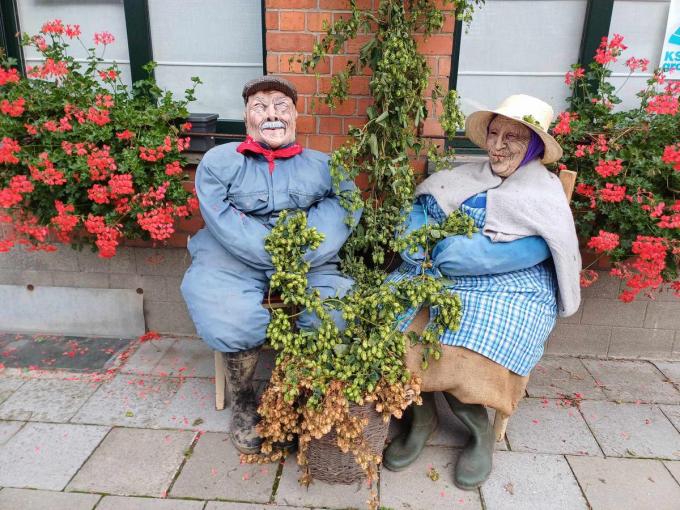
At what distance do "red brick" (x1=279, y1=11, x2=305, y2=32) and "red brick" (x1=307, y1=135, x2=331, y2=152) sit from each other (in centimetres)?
57

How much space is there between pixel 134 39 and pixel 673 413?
3813 mm

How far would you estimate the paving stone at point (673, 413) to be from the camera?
110 inches

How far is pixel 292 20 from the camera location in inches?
113

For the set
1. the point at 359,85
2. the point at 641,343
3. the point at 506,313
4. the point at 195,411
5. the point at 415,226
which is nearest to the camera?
the point at 506,313

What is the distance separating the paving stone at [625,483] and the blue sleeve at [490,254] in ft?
3.13

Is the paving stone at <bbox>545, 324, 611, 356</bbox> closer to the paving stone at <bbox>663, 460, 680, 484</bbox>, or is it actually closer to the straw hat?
the paving stone at <bbox>663, 460, 680, 484</bbox>

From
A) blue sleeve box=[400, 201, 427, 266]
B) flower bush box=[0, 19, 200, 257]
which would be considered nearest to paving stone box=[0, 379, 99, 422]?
flower bush box=[0, 19, 200, 257]

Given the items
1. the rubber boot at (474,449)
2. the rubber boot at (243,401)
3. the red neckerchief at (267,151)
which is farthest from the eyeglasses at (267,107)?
the rubber boot at (474,449)

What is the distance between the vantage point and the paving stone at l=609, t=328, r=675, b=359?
11.1 feet

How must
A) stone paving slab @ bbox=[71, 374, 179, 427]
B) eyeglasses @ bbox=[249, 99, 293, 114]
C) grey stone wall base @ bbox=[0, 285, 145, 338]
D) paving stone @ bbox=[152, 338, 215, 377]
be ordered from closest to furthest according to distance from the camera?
eyeglasses @ bbox=[249, 99, 293, 114] < stone paving slab @ bbox=[71, 374, 179, 427] < paving stone @ bbox=[152, 338, 215, 377] < grey stone wall base @ bbox=[0, 285, 145, 338]

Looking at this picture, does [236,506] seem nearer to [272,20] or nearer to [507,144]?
[507,144]

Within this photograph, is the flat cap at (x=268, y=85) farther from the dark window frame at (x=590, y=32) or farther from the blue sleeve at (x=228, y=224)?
the dark window frame at (x=590, y=32)

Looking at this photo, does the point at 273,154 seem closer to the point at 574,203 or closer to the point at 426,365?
the point at 426,365

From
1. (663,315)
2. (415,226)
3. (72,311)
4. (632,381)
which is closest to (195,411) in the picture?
(72,311)
